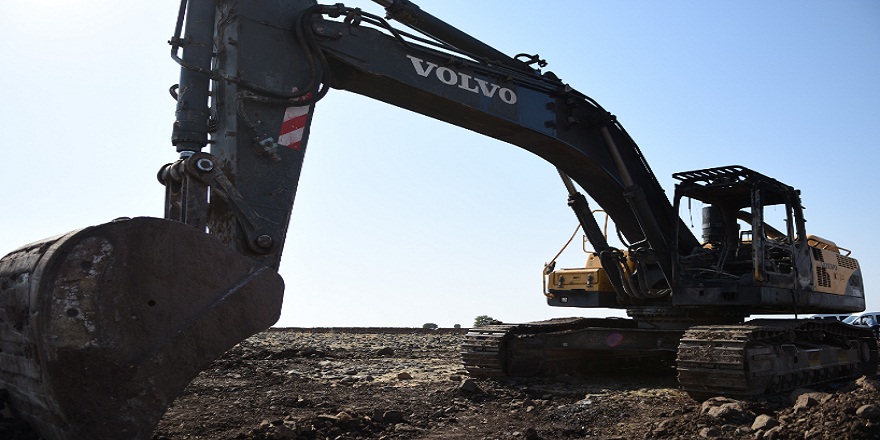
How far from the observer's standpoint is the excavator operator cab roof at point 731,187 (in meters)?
8.67

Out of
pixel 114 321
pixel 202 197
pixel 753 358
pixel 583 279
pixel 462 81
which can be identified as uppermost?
pixel 462 81

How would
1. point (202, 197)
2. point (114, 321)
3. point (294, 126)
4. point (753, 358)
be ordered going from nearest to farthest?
point (114, 321), point (202, 197), point (294, 126), point (753, 358)

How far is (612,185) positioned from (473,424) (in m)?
3.56

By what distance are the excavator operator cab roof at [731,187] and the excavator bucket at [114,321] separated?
6.14 meters

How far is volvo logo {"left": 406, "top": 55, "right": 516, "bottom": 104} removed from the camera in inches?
275

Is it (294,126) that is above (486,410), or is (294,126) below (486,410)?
above

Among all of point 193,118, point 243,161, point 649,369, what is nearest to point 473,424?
point 243,161

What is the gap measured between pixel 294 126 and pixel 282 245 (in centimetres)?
98

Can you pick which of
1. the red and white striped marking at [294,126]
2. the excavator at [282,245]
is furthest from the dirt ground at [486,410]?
the red and white striped marking at [294,126]

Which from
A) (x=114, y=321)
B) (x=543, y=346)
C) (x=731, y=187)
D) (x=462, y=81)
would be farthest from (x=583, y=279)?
(x=114, y=321)

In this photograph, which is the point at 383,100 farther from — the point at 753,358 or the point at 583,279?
the point at 583,279

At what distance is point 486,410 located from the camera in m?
7.36

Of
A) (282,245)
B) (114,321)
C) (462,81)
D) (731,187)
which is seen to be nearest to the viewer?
(114,321)

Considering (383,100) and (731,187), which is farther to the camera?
(731,187)
